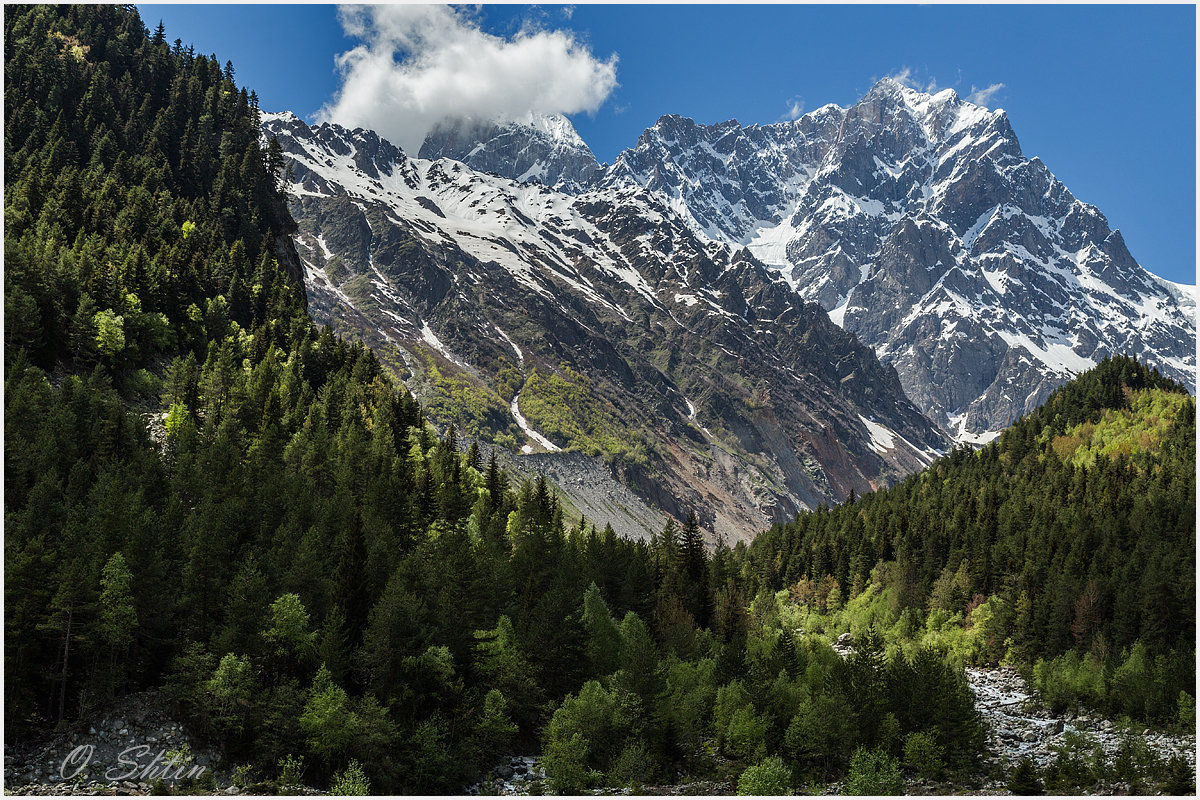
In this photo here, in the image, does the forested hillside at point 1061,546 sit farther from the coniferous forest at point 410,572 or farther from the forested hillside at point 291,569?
the forested hillside at point 291,569

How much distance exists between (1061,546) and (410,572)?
8301cm

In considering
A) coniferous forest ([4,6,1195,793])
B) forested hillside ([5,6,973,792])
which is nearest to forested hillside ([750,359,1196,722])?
coniferous forest ([4,6,1195,793])

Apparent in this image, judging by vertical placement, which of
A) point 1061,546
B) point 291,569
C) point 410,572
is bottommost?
point 291,569

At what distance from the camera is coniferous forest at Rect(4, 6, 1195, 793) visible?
5506 centimetres

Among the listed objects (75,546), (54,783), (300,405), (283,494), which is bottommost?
(54,783)

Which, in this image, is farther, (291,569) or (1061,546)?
(1061,546)

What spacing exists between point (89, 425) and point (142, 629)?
33477mm

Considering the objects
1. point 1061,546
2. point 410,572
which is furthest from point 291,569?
point 1061,546

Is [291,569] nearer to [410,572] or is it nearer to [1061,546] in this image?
[410,572]

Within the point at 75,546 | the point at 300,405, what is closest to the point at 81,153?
the point at 300,405

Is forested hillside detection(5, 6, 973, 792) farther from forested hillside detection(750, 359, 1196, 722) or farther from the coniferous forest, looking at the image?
forested hillside detection(750, 359, 1196, 722)

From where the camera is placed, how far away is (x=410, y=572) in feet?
222

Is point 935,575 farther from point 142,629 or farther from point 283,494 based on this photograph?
point 142,629

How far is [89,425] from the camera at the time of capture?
80688 millimetres
